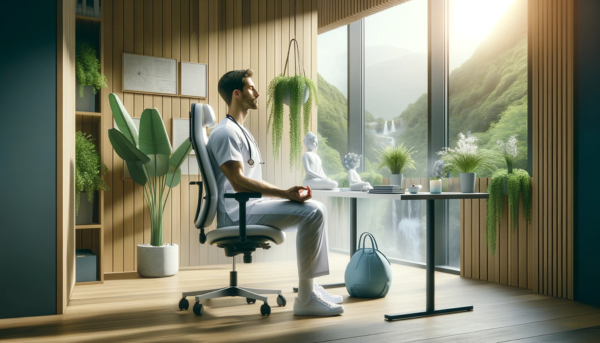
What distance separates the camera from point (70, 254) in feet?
10.3

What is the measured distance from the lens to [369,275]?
3.08m

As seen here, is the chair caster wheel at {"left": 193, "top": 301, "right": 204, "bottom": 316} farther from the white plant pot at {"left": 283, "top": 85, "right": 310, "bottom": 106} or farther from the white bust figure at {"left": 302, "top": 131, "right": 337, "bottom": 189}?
the white plant pot at {"left": 283, "top": 85, "right": 310, "bottom": 106}

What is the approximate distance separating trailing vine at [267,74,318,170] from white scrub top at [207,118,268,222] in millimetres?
1655

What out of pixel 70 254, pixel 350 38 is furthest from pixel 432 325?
pixel 350 38

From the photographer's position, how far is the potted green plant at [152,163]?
12.1 ft

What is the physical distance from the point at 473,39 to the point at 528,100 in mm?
886

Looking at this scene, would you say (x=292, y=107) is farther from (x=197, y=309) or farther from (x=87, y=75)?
(x=197, y=309)

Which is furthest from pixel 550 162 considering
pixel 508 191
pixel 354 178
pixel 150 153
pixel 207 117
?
pixel 150 153

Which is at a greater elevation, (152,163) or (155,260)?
(152,163)

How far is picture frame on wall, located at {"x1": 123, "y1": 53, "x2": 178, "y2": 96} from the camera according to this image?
4.11 meters

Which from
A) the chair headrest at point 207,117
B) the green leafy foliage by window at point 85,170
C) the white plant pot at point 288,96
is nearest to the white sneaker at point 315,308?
the chair headrest at point 207,117

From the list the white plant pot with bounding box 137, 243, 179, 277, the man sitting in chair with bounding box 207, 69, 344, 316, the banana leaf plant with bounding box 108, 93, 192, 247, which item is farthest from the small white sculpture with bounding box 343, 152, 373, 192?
the white plant pot with bounding box 137, 243, 179, 277

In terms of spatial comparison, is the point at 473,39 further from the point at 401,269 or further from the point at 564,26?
the point at 401,269

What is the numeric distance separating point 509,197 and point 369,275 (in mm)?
1198
